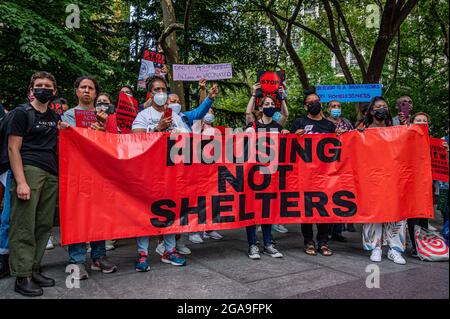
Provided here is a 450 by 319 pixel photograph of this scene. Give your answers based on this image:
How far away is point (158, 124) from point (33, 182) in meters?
1.49

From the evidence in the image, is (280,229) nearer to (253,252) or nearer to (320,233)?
(320,233)

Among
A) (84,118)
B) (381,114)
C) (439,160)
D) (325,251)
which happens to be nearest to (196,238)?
(325,251)

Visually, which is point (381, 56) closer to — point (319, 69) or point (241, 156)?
point (241, 156)

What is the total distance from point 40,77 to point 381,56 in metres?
9.77

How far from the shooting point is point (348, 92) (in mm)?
7598

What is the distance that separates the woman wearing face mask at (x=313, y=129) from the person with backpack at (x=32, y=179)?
2.98 meters

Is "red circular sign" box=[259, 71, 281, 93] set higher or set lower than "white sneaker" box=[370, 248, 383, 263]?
higher

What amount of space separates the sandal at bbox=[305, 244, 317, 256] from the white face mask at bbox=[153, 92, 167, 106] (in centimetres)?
257

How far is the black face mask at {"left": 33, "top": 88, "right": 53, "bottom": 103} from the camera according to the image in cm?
404

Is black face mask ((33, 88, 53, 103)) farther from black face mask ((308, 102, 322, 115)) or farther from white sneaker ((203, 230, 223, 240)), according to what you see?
white sneaker ((203, 230, 223, 240))

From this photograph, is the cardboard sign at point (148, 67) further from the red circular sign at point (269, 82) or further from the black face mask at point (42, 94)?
the black face mask at point (42, 94)

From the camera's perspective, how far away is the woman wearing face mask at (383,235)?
194 inches

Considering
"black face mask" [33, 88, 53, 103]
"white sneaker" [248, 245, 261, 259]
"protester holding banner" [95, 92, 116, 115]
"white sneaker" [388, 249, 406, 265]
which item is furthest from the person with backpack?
"white sneaker" [388, 249, 406, 265]

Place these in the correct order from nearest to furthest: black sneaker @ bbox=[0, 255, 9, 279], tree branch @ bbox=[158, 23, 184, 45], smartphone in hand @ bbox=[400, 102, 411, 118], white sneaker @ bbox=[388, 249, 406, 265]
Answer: black sneaker @ bbox=[0, 255, 9, 279], white sneaker @ bbox=[388, 249, 406, 265], smartphone in hand @ bbox=[400, 102, 411, 118], tree branch @ bbox=[158, 23, 184, 45]
